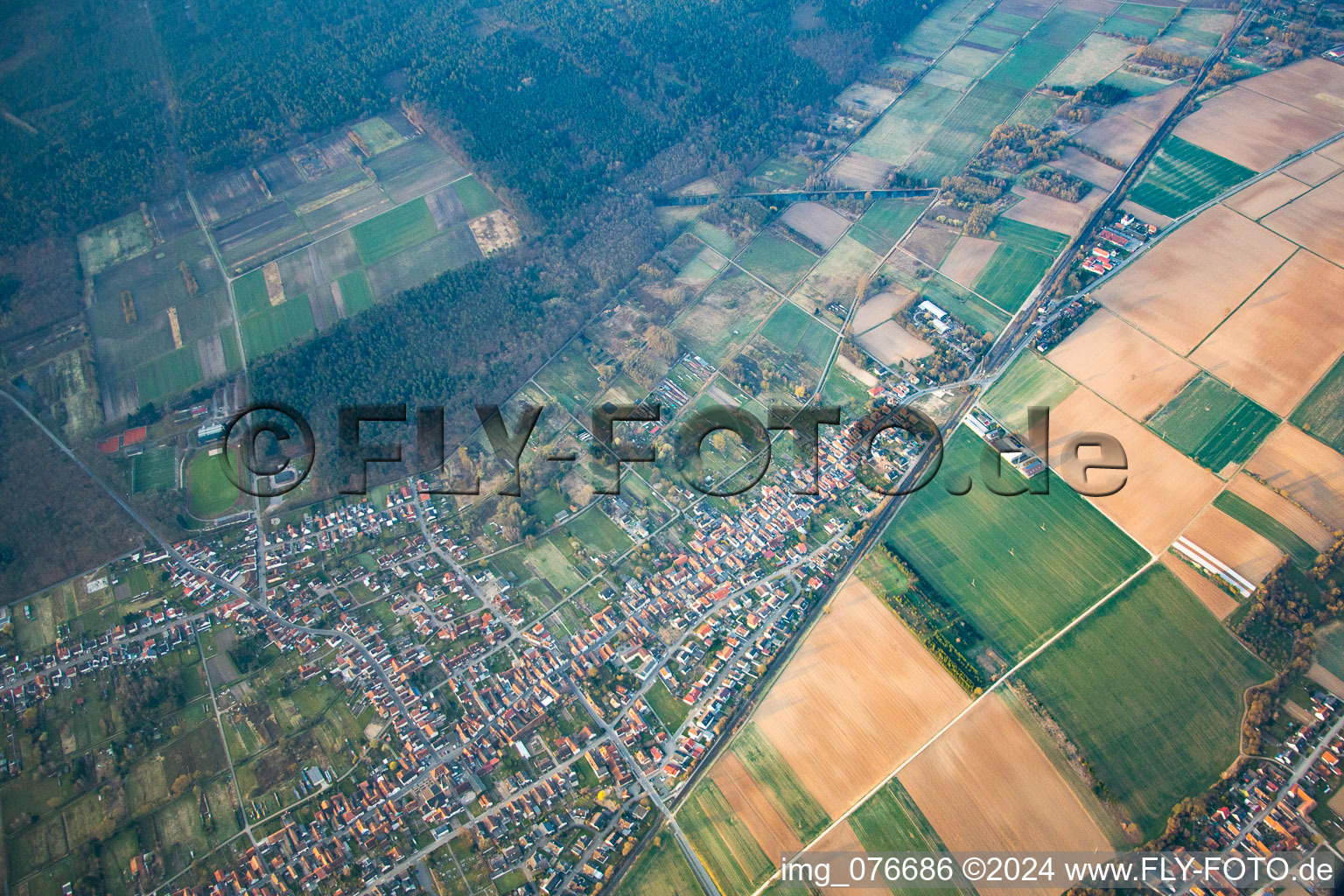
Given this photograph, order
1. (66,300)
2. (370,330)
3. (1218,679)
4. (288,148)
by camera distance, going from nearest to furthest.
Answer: (1218,679)
(370,330)
(66,300)
(288,148)

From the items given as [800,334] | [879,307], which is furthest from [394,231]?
[879,307]

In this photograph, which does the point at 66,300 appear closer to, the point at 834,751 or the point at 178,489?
the point at 178,489

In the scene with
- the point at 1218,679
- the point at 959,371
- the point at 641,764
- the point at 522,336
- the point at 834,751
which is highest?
the point at 522,336

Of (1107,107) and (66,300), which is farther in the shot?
(1107,107)

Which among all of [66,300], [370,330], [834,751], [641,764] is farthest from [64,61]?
[834,751]

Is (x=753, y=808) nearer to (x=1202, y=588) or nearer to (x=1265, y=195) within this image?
(x=1202, y=588)

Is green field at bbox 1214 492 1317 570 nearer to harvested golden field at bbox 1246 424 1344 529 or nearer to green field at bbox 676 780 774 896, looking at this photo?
Result: harvested golden field at bbox 1246 424 1344 529

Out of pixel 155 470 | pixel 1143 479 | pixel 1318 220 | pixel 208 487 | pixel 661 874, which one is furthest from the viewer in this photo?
pixel 1318 220
